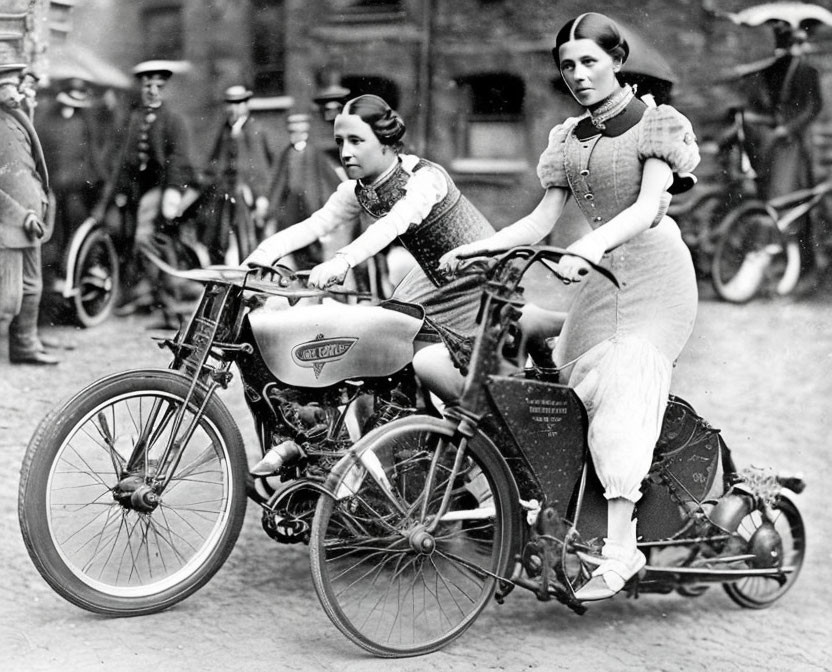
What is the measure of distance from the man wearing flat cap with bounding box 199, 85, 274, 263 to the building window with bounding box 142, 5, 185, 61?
1.05 ft

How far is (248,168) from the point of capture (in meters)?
5.38

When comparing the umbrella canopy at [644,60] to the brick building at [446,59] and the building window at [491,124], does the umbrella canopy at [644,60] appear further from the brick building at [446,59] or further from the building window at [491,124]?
the building window at [491,124]

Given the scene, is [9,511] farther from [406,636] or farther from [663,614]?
[663,614]

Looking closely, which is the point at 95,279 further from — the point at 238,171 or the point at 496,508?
the point at 496,508

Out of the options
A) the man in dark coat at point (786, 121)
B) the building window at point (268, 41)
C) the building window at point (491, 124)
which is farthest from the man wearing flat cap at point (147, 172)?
the man in dark coat at point (786, 121)

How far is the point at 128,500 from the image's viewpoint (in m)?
3.71

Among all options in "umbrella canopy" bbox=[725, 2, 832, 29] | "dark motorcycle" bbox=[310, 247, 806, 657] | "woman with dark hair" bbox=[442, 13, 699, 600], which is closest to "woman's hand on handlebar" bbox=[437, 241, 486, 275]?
"woman with dark hair" bbox=[442, 13, 699, 600]

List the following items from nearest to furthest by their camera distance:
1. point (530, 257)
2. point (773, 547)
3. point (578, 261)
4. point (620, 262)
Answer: point (578, 261), point (530, 257), point (620, 262), point (773, 547)

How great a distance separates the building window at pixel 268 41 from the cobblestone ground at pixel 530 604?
1.41 meters

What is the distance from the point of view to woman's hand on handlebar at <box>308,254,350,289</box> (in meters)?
3.79

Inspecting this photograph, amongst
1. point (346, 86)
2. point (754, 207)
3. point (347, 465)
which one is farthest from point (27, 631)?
point (754, 207)

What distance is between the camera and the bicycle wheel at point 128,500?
3.60 metres

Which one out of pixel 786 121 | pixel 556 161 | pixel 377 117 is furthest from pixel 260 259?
pixel 786 121

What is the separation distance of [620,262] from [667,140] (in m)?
0.51
